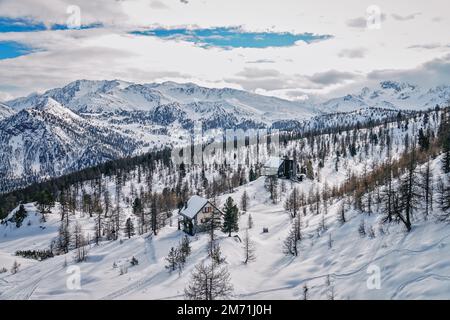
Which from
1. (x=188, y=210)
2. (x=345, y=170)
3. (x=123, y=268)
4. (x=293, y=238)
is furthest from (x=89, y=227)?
(x=345, y=170)

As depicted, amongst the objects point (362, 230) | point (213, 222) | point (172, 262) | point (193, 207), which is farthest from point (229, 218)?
point (362, 230)

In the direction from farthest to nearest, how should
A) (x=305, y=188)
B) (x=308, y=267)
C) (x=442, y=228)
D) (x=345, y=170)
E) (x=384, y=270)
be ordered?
(x=345, y=170)
(x=305, y=188)
(x=308, y=267)
(x=442, y=228)
(x=384, y=270)

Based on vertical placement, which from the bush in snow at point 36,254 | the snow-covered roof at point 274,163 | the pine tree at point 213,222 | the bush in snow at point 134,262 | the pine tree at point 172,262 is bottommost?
the bush in snow at point 36,254

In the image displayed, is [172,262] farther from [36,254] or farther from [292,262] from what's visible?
[36,254]

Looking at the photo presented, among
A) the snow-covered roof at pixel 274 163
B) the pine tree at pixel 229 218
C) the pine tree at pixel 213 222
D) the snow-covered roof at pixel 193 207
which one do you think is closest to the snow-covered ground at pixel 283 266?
the pine tree at pixel 213 222

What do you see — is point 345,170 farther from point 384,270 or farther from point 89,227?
point 384,270

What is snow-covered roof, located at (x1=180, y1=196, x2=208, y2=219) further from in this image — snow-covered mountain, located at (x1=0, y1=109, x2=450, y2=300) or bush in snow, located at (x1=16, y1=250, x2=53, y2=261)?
bush in snow, located at (x1=16, y1=250, x2=53, y2=261)

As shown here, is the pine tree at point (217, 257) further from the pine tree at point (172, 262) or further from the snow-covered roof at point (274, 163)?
the snow-covered roof at point (274, 163)

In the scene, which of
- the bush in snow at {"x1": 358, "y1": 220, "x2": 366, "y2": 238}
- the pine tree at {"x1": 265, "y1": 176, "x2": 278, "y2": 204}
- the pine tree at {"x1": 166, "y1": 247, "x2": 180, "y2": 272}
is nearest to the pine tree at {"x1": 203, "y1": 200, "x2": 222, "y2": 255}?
the pine tree at {"x1": 166, "y1": 247, "x2": 180, "y2": 272}
